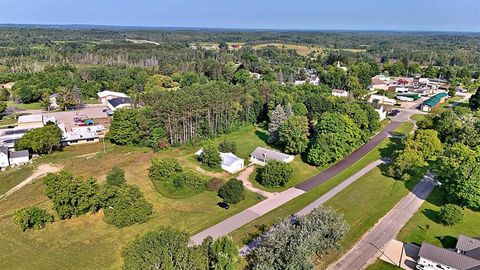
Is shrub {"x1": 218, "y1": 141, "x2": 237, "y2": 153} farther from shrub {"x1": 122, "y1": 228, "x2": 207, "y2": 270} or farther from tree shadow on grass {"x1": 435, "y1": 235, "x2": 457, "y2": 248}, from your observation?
tree shadow on grass {"x1": 435, "y1": 235, "x2": 457, "y2": 248}

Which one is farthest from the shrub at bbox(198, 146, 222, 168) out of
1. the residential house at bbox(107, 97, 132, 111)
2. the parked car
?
the residential house at bbox(107, 97, 132, 111)

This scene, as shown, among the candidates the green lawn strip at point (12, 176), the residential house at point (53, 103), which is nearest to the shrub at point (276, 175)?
the green lawn strip at point (12, 176)

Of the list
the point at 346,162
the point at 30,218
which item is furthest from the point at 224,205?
the point at 346,162

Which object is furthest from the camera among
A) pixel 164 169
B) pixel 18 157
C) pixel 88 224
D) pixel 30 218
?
pixel 18 157

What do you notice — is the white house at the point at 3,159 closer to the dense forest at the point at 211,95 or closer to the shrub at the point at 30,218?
the dense forest at the point at 211,95

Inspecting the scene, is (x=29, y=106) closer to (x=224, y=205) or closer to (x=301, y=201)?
(x=224, y=205)

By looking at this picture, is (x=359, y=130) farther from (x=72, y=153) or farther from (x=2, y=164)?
(x=2, y=164)
